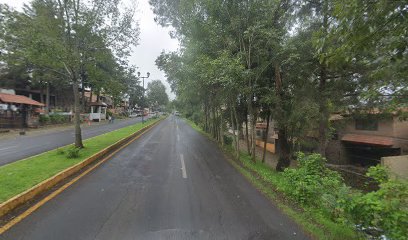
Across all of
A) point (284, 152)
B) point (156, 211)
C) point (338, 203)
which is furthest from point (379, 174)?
point (284, 152)

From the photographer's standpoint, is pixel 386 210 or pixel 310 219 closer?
pixel 386 210

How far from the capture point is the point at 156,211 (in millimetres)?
5910

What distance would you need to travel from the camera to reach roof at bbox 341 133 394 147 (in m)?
19.1

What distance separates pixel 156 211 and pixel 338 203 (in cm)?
362

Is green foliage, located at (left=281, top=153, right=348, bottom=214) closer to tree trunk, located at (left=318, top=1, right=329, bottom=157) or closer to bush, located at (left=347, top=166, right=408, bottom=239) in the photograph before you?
bush, located at (left=347, top=166, right=408, bottom=239)

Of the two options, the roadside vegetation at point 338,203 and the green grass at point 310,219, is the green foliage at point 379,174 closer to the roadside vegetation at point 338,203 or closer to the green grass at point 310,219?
the roadside vegetation at point 338,203

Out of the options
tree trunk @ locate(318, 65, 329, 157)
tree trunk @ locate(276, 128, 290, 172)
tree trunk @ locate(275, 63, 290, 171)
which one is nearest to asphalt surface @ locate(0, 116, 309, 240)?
tree trunk @ locate(275, 63, 290, 171)

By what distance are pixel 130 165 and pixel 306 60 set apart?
374 inches

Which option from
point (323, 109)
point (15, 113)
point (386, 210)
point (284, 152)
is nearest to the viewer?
point (386, 210)

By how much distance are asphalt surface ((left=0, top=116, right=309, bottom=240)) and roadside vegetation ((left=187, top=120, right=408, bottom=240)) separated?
1.72 feet

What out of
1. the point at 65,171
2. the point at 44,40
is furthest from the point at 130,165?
the point at 44,40

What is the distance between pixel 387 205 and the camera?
3.85 metres

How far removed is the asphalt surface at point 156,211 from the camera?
191 inches

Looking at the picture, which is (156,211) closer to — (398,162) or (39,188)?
(39,188)
